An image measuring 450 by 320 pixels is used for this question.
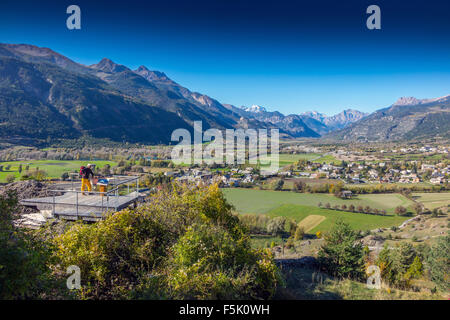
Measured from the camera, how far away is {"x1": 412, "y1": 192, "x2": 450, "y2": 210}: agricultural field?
5122 cm

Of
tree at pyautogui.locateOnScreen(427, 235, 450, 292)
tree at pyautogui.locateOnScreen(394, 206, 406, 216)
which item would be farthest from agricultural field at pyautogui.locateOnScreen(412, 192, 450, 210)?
tree at pyautogui.locateOnScreen(427, 235, 450, 292)

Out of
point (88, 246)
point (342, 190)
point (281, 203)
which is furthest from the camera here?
point (342, 190)

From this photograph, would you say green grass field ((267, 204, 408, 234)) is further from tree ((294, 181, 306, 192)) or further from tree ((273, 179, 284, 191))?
tree ((294, 181, 306, 192))

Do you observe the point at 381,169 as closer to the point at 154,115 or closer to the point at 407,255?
the point at 407,255

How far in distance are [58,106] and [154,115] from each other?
6866cm

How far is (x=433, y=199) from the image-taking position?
56344mm

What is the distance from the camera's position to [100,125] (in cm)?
12762

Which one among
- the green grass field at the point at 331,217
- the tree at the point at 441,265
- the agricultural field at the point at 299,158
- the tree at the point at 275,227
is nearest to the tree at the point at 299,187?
the green grass field at the point at 331,217

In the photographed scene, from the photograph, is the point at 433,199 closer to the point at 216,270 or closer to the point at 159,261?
the point at 216,270

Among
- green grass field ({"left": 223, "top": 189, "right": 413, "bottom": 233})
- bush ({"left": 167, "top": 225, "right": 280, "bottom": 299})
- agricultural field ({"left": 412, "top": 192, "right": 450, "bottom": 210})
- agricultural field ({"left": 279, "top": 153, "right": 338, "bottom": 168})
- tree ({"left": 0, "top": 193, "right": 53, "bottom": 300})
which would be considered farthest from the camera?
agricultural field ({"left": 279, "top": 153, "right": 338, "bottom": 168})

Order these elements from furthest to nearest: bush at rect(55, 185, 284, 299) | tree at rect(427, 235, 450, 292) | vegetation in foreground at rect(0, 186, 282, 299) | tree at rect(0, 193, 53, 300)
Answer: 1. tree at rect(427, 235, 450, 292)
2. bush at rect(55, 185, 284, 299)
3. vegetation in foreground at rect(0, 186, 282, 299)
4. tree at rect(0, 193, 53, 300)

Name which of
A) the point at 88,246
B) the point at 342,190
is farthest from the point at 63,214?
the point at 342,190

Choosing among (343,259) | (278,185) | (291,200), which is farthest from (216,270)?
(278,185)

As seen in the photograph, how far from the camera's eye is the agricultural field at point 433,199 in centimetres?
5122
